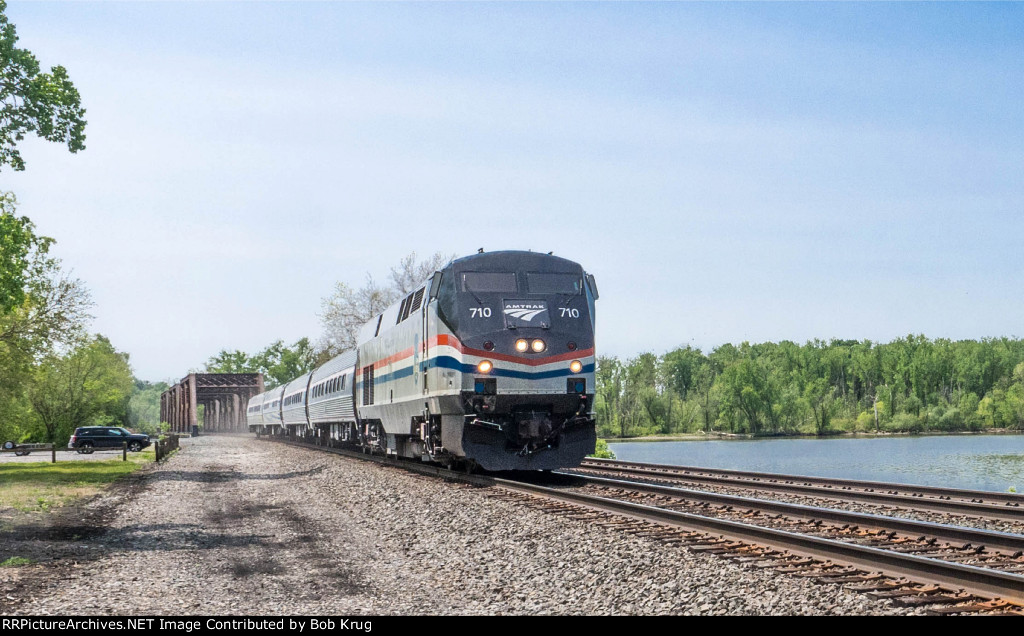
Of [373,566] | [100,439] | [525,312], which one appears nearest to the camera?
[373,566]

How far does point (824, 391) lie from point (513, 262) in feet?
407

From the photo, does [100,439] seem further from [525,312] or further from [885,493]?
[885,493]

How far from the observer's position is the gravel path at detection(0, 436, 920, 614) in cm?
820

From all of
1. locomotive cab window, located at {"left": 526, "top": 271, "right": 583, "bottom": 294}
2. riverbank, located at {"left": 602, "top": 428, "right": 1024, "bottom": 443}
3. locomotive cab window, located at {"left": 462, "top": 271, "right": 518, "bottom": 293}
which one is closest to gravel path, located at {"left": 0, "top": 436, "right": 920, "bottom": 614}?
locomotive cab window, located at {"left": 462, "top": 271, "right": 518, "bottom": 293}

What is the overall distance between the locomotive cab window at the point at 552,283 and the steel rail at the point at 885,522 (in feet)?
14.8

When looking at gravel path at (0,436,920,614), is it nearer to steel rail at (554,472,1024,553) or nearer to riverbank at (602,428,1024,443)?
steel rail at (554,472,1024,553)

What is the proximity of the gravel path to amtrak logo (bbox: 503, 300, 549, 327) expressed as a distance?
328 centimetres

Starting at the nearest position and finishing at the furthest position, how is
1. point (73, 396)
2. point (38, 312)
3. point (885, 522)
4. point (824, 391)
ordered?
point (885, 522)
point (38, 312)
point (73, 396)
point (824, 391)

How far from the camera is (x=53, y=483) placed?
82.1 feet

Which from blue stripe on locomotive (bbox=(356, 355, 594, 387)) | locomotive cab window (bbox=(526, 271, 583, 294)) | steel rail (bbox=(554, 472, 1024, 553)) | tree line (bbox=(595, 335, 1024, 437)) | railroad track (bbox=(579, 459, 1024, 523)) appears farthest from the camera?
tree line (bbox=(595, 335, 1024, 437))

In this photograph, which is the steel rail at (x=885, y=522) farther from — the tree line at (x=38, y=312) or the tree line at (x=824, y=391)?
the tree line at (x=824, y=391)

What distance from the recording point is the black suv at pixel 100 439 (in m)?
52.1

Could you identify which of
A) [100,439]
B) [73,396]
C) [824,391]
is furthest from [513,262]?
[824,391]
